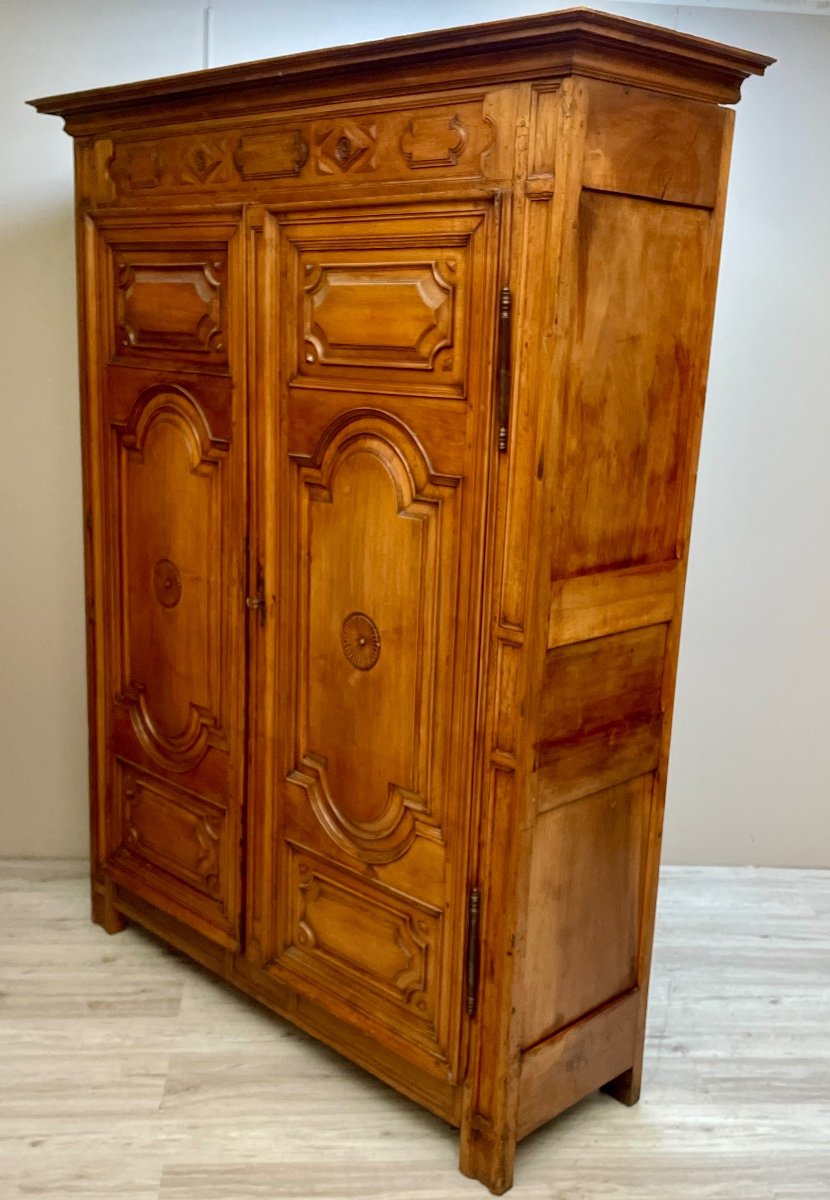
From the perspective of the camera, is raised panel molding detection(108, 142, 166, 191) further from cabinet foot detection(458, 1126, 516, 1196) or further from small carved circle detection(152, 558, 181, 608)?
→ cabinet foot detection(458, 1126, 516, 1196)

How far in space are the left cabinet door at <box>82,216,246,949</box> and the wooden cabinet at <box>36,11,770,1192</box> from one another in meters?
0.01

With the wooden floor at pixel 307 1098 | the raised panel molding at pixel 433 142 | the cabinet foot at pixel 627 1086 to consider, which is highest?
the raised panel molding at pixel 433 142

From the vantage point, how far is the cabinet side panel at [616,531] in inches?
76.4

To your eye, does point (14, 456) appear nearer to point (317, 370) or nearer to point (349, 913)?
point (317, 370)

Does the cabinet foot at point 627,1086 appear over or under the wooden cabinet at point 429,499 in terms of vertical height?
under

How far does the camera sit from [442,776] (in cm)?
217

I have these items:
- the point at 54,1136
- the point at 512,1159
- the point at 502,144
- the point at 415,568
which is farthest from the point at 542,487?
the point at 54,1136

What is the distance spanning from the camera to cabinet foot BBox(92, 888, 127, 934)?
10.1 ft

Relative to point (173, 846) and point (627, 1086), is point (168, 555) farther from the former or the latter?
point (627, 1086)

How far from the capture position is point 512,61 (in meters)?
1.83

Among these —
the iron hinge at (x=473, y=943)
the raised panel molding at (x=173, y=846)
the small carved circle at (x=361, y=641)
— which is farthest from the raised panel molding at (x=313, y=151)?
the raised panel molding at (x=173, y=846)

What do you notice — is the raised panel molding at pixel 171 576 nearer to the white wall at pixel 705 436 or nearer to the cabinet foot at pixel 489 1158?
the white wall at pixel 705 436

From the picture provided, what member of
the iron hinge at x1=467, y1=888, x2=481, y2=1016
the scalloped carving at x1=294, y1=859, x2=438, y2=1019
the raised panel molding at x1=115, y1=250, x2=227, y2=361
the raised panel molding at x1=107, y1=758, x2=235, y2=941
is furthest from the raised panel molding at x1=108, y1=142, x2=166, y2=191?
the iron hinge at x1=467, y1=888, x2=481, y2=1016

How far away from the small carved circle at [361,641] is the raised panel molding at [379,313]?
482 mm
